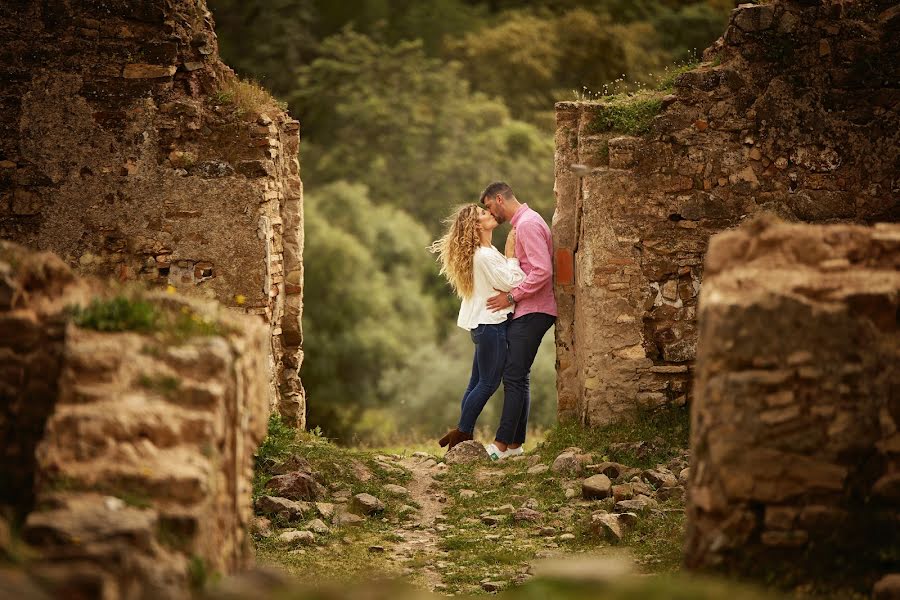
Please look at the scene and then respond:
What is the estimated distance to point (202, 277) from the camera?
378 inches

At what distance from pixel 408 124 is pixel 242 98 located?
64.4 feet

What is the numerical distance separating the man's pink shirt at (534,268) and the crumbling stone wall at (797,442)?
4.78m

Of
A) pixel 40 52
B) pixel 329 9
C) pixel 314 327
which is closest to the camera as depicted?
pixel 40 52

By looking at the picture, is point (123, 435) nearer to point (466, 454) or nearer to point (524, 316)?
point (466, 454)

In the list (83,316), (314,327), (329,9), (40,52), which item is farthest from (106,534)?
(329,9)

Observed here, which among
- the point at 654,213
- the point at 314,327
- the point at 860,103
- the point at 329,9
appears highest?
the point at 329,9

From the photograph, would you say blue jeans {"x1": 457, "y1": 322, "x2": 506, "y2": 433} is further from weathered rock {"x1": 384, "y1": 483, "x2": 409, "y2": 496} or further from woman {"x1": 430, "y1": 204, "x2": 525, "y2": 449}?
weathered rock {"x1": 384, "y1": 483, "x2": 409, "y2": 496}

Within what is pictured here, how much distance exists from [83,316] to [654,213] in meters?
5.55

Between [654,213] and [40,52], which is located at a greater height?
[40,52]

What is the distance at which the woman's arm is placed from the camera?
33.9 feet

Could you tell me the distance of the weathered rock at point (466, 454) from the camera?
10.2m

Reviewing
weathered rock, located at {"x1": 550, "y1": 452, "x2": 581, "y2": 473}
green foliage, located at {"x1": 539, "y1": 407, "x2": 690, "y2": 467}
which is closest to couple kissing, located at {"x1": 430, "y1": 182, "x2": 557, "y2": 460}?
green foliage, located at {"x1": 539, "y1": 407, "x2": 690, "y2": 467}

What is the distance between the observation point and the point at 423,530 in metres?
8.38

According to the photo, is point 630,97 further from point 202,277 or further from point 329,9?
point 329,9
